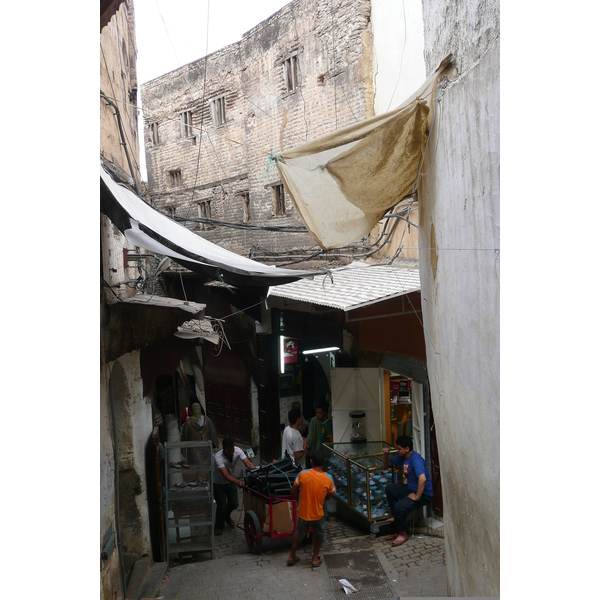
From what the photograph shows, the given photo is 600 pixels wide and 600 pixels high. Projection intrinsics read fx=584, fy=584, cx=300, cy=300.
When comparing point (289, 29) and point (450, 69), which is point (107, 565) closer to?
point (450, 69)

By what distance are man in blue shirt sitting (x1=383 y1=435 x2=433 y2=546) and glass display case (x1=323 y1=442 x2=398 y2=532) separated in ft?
0.88

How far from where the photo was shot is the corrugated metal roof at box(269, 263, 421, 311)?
22.3ft

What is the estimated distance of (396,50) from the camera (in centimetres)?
1015

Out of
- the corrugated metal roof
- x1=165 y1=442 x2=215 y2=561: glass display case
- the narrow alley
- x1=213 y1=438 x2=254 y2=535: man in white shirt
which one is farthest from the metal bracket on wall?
the corrugated metal roof

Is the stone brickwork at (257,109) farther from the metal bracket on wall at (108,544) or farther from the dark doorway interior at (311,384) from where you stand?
the metal bracket on wall at (108,544)

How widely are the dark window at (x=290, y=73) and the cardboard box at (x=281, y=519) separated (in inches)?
392

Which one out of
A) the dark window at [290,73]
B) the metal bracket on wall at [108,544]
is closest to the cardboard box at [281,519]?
the metal bracket on wall at [108,544]

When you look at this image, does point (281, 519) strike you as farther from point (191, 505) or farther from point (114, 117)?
point (114, 117)

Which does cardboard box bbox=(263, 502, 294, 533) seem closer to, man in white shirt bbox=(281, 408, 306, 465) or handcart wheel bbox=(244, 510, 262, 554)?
handcart wheel bbox=(244, 510, 262, 554)

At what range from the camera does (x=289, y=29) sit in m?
13.6

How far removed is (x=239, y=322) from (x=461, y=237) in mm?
11661

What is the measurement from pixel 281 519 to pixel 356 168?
4.59 m

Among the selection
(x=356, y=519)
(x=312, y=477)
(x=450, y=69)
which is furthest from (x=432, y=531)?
(x=450, y=69)

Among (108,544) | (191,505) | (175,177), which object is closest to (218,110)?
(175,177)
